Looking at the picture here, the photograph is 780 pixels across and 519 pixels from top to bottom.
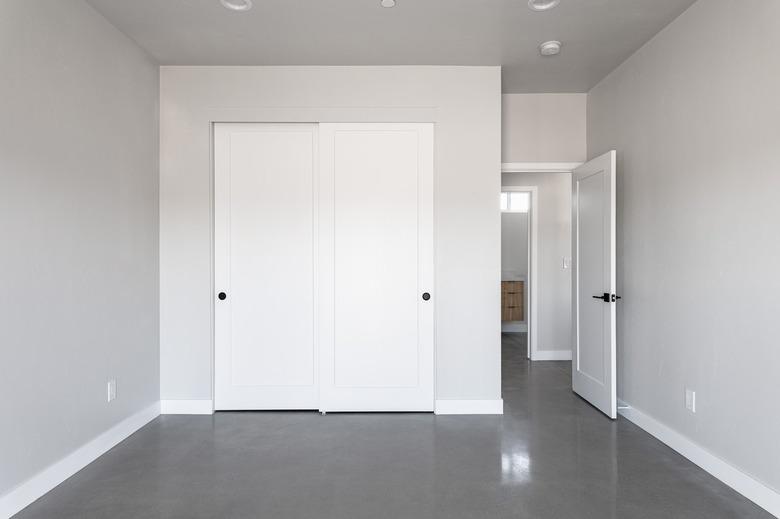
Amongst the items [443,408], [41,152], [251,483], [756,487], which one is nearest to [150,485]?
[251,483]

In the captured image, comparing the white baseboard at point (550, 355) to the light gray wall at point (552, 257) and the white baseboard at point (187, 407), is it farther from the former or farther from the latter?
the white baseboard at point (187, 407)

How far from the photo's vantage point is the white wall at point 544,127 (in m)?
4.30

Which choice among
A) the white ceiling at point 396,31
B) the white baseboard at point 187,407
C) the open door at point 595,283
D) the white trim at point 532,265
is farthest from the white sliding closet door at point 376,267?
the white trim at point 532,265

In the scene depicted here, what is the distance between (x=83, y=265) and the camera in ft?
9.05

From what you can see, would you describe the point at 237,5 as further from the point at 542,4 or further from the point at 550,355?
the point at 550,355

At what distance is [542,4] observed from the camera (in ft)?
9.12

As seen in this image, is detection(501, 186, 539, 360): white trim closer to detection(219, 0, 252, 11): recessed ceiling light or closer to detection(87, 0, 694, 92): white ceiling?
detection(87, 0, 694, 92): white ceiling

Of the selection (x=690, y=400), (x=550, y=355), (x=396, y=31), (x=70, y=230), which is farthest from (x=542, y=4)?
(x=550, y=355)

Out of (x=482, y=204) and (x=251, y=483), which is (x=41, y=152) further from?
(x=482, y=204)

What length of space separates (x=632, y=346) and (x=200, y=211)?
11.4 ft

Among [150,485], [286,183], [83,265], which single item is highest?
[286,183]

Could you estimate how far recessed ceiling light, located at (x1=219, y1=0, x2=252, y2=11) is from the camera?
2.76 meters

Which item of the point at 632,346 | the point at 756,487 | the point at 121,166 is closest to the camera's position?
the point at 756,487

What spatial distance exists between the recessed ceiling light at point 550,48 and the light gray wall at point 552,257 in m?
2.39
